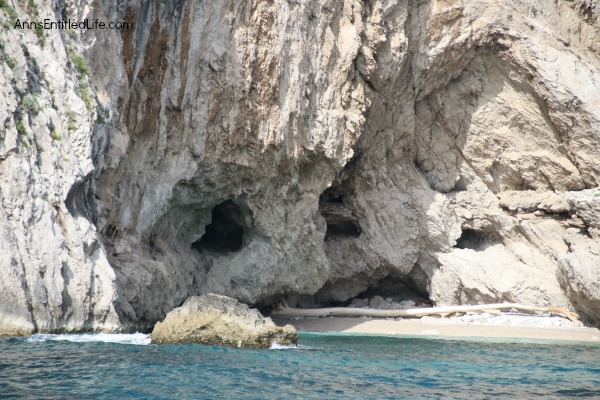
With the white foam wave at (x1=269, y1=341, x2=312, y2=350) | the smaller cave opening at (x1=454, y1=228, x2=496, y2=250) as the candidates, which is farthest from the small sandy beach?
the white foam wave at (x1=269, y1=341, x2=312, y2=350)

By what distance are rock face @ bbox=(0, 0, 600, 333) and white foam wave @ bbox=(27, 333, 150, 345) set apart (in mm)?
254

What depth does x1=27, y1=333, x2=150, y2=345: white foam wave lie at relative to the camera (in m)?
14.0

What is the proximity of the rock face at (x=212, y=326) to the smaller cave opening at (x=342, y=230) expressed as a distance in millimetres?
11895

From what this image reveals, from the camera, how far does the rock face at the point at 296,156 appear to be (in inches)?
613

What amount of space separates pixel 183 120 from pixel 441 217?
10.4 m

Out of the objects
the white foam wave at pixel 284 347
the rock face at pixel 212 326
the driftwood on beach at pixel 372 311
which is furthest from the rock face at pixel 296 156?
the white foam wave at pixel 284 347

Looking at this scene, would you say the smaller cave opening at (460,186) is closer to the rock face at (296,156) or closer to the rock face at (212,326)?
the rock face at (296,156)

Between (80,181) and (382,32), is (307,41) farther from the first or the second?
(80,181)

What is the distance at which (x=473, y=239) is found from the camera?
27922 millimetres

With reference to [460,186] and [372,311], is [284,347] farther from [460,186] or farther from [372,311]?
[460,186]

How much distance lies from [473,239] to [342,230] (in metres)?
4.85

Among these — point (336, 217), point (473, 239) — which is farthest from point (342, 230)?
point (473, 239)

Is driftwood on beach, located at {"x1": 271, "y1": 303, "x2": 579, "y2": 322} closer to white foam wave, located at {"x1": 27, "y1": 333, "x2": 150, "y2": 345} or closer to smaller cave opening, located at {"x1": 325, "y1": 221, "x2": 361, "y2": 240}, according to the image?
smaller cave opening, located at {"x1": 325, "y1": 221, "x2": 361, "y2": 240}

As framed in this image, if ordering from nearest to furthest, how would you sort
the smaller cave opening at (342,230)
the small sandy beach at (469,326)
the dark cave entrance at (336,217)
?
1. the small sandy beach at (469,326)
2. the dark cave entrance at (336,217)
3. the smaller cave opening at (342,230)
